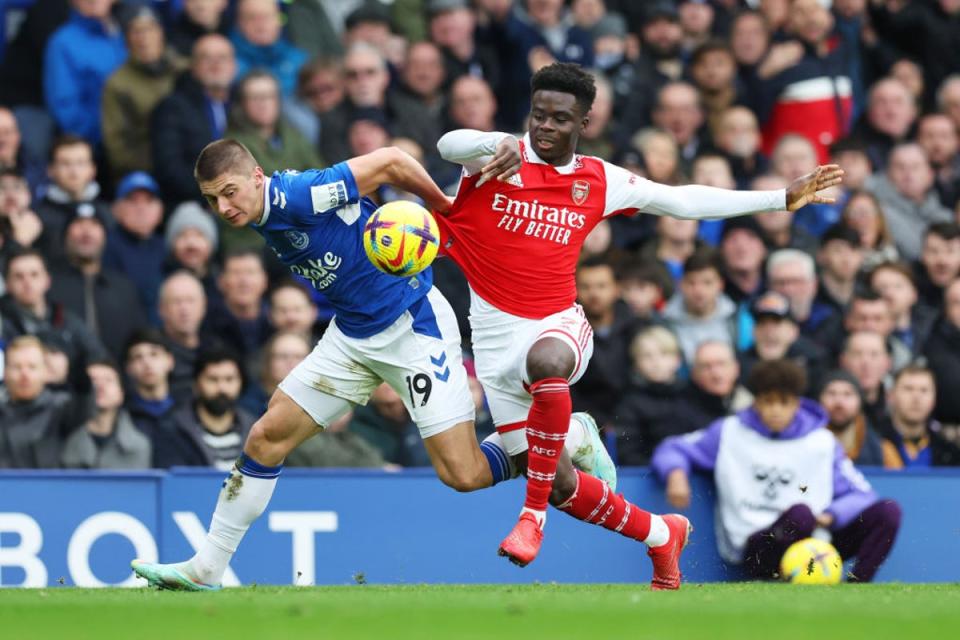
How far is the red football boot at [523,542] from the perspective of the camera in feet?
29.2

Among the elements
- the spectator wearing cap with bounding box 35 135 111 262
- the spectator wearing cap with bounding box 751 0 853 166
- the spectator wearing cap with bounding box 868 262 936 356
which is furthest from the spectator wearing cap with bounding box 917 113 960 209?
the spectator wearing cap with bounding box 35 135 111 262

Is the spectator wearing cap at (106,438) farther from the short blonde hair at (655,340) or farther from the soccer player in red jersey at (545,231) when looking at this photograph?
the short blonde hair at (655,340)

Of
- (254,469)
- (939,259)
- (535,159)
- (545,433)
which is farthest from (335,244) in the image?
(939,259)

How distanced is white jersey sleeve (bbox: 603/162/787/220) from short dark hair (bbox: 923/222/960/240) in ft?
19.9

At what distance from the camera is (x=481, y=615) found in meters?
7.66

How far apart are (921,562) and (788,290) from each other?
9.98ft

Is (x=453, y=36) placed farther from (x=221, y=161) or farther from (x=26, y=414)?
(x=221, y=161)

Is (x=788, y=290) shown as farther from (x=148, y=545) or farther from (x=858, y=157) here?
(x=148, y=545)

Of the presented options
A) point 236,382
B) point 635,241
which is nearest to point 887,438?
point 635,241

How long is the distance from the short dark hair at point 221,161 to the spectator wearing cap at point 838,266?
697cm

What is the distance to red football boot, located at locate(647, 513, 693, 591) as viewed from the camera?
973 centimetres

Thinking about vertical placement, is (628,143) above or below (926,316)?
above

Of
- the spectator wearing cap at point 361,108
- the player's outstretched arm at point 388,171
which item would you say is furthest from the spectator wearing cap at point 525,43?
the player's outstretched arm at point 388,171

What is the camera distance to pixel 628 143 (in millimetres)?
15617
